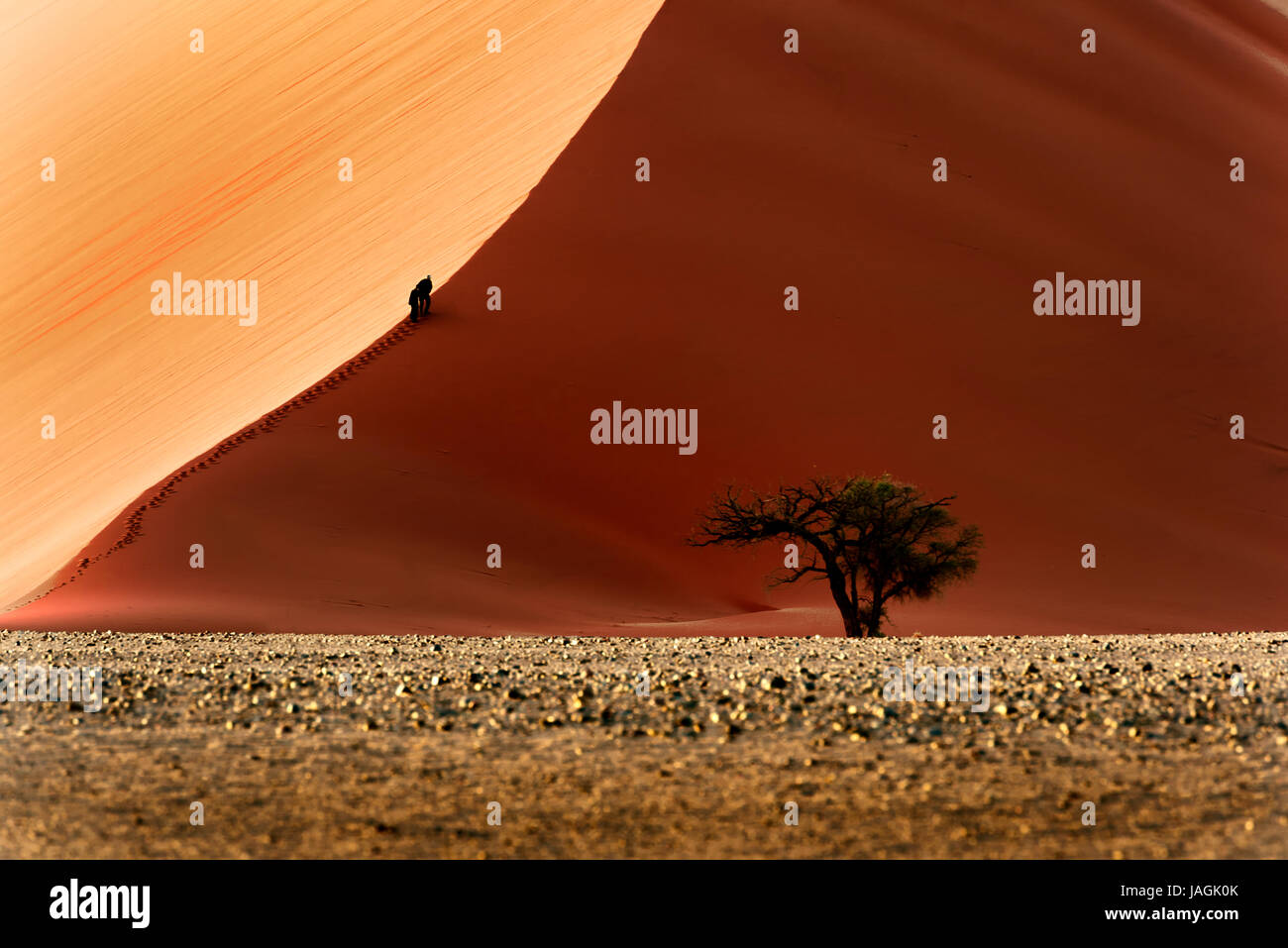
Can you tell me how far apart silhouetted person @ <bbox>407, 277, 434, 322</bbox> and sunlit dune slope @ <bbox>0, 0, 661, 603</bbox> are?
17.1 inches

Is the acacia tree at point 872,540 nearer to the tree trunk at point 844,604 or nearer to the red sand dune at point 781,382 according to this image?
the tree trunk at point 844,604

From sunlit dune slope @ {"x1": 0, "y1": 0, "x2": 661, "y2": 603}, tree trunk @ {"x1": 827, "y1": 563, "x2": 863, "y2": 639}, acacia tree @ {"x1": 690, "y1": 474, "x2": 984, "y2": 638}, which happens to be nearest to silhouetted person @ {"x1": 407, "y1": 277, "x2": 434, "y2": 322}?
sunlit dune slope @ {"x1": 0, "y1": 0, "x2": 661, "y2": 603}

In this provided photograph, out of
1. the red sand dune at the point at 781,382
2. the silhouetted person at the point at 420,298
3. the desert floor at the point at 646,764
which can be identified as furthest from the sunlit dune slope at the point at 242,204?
the desert floor at the point at 646,764

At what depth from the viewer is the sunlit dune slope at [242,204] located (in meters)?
18.5

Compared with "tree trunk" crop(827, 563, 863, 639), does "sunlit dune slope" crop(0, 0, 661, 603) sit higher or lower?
higher

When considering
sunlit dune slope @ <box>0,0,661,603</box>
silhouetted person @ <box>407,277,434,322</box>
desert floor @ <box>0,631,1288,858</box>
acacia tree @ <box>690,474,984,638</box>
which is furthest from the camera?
sunlit dune slope @ <box>0,0,661,603</box>

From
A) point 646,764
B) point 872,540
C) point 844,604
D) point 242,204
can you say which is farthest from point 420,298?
point 646,764

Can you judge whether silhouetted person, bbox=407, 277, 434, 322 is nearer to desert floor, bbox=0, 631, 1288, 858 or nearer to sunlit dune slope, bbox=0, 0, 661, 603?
sunlit dune slope, bbox=0, 0, 661, 603

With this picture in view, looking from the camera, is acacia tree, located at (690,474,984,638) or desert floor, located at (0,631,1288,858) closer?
desert floor, located at (0,631,1288,858)

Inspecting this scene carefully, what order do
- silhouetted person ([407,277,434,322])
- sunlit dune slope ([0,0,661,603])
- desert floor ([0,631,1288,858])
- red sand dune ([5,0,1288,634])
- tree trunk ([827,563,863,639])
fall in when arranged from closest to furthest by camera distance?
desert floor ([0,631,1288,858]) → tree trunk ([827,563,863,639]) → red sand dune ([5,0,1288,634]) → silhouetted person ([407,277,434,322]) → sunlit dune slope ([0,0,661,603])

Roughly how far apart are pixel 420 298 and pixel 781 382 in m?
4.27

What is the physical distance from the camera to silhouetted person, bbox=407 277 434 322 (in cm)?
1795

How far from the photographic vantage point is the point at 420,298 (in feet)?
Answer: 59.2

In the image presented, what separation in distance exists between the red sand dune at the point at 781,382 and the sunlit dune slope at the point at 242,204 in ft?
3.27
